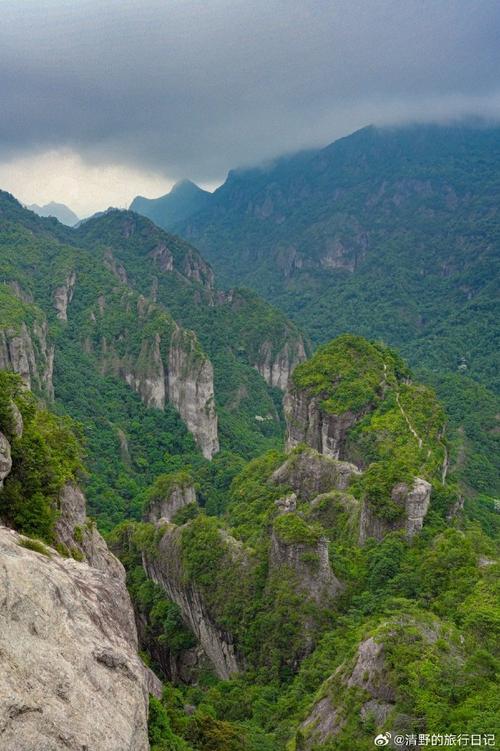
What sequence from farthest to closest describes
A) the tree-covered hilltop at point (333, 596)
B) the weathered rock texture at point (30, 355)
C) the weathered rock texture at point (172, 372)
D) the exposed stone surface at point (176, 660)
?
the weathered rock texture at point (172, 372), the weathered rock texture at point (30, 355), the exposed stone surface at point (176, 660), the tree-covered hilltop at point (333, 596)

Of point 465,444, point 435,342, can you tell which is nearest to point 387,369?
point 465,444

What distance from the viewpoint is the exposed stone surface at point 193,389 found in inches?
3413

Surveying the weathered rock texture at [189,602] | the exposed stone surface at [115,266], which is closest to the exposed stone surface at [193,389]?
the exposed stone surface at [115,266]

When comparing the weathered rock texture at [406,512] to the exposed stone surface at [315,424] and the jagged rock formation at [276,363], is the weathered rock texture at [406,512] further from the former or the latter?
the jagged rock formation at [276,363]

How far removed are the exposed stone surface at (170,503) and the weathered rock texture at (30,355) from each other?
21.5 m

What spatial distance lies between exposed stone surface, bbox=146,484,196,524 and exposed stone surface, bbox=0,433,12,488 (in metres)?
37.5

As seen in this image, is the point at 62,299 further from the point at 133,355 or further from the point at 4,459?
the point at 4,459

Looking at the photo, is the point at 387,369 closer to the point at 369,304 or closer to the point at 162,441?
the point at 162,441

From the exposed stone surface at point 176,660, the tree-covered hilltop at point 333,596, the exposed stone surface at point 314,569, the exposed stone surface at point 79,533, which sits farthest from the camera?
the exposed stone surface at point 176,660

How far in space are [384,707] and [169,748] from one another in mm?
6457

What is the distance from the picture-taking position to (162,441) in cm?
8475

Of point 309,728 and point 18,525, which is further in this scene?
point 309,728

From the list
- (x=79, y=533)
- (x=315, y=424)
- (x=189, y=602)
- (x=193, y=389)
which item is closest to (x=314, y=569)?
(x=189, y=602)

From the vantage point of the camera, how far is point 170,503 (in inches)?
2125
